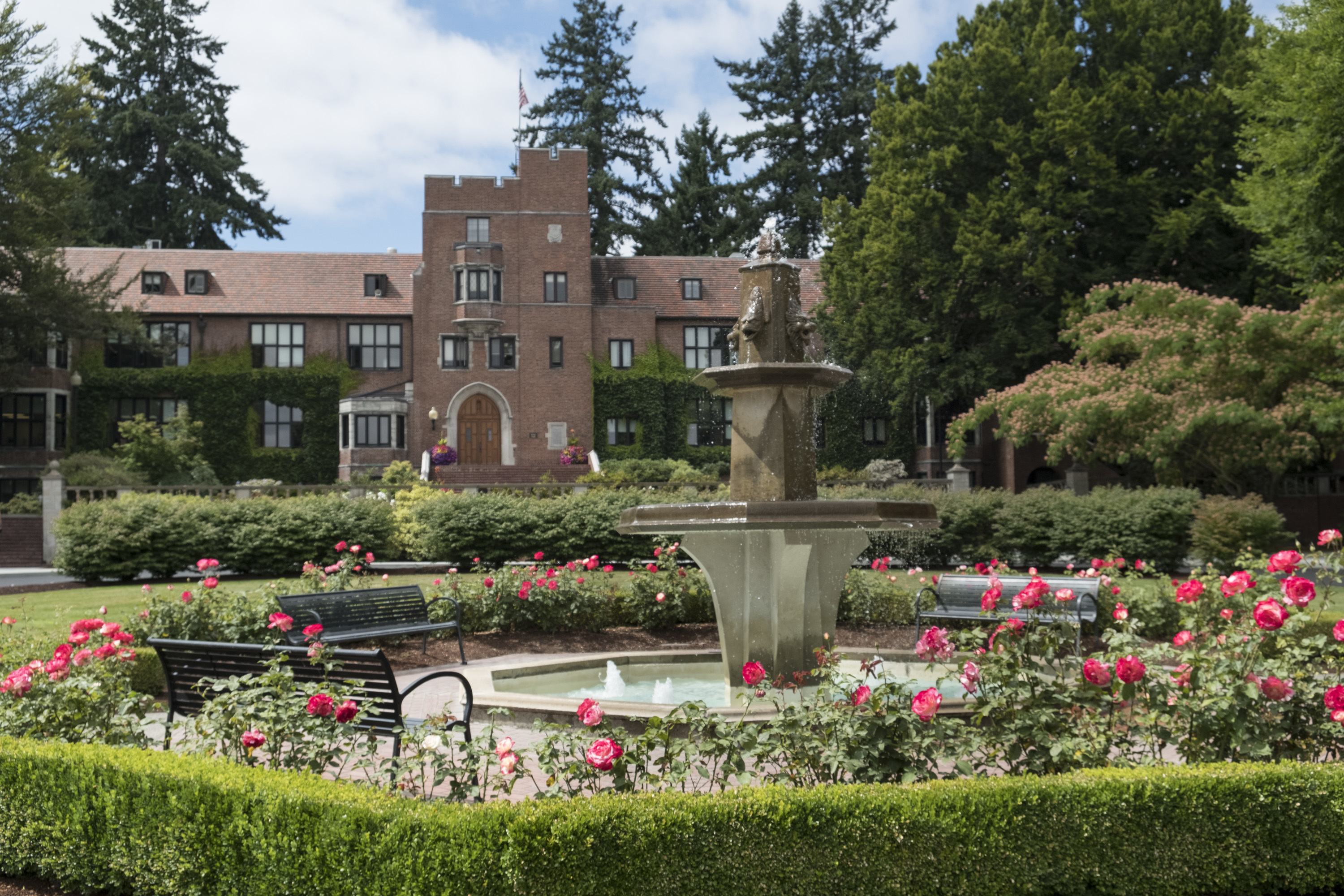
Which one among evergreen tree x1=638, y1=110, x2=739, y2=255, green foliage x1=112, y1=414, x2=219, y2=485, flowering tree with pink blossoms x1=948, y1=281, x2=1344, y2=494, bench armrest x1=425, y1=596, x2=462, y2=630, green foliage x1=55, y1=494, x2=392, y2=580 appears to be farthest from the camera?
evergreen tree x1=638, y1=110, x2=739, y2=255

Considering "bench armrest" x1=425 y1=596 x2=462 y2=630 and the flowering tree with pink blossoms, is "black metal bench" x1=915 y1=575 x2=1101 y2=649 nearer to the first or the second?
"bench armrest" x1=425 y1=596 x2=462 y2=630

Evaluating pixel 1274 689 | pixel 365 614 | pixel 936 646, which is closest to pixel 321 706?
pixel 936 646

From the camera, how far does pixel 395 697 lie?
5.96m

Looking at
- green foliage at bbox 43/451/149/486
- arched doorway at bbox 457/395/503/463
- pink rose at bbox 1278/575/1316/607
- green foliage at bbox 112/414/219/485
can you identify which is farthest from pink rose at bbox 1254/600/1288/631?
arched doorway at bbox 457/395/503/463

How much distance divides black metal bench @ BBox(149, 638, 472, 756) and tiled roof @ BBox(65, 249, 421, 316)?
37657 mm

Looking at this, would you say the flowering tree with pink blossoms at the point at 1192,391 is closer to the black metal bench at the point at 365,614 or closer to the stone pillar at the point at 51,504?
the black metal bench at the point at 365,614

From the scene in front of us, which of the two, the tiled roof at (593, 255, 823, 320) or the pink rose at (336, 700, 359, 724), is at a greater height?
the tiled roof at (593, 255, 823, 320)

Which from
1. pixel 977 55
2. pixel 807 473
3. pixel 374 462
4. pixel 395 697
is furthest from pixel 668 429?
pixel 395 697

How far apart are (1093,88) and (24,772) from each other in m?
33.7

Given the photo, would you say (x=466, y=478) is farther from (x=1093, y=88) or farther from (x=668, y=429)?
(x=1093, y=88)

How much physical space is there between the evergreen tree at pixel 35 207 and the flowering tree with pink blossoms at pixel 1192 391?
28836 mm

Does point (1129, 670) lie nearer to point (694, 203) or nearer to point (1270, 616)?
point (1270, 616)

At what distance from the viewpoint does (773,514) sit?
7.89m

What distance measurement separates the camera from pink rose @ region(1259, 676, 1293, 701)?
5176 mm
